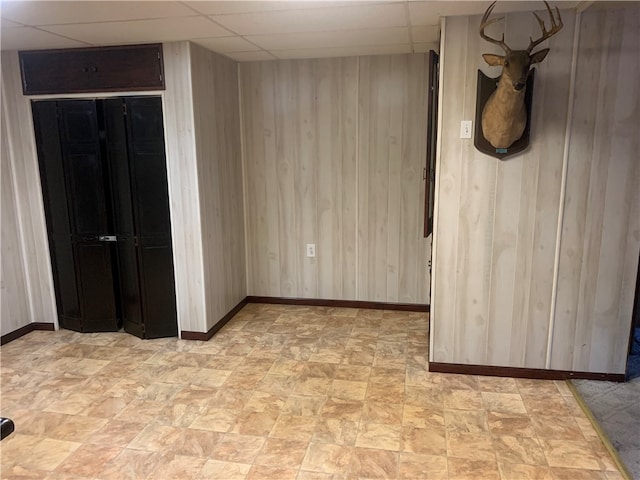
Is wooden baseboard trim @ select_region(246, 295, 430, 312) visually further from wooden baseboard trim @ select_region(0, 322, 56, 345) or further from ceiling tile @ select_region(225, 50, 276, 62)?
ceiling tile @ select_region(225, 50, 276, 62)

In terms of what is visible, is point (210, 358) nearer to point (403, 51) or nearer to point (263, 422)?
point (263, 422)

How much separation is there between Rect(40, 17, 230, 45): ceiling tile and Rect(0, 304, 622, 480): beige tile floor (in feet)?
7.40

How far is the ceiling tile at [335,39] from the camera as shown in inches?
121

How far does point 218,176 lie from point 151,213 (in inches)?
24.3

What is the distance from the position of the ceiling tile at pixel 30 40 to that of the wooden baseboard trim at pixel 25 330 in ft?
7.24

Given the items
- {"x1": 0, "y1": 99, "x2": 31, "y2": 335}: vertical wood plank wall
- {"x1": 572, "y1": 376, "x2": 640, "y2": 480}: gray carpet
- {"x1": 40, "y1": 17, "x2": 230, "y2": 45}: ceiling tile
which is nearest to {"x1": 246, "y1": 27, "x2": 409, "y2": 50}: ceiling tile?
{"x1": 40, "y1": 17, "x2": 230, "y2": 45}: ceiling tile

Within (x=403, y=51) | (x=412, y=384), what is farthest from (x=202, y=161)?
(x=412, y=384)

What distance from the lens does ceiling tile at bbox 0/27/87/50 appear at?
2.92 meters

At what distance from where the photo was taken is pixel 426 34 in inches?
124

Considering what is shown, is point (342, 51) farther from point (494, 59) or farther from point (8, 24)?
point (8, 24)

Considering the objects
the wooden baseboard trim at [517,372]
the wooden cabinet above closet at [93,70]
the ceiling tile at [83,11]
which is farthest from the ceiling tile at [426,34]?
the wooden baseboard trim at [517,372]

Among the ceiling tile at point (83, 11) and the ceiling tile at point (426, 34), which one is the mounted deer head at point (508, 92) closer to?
the ceiling tile at point (426, 34)

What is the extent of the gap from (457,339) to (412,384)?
43 centimetres

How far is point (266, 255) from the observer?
4.46 meters
